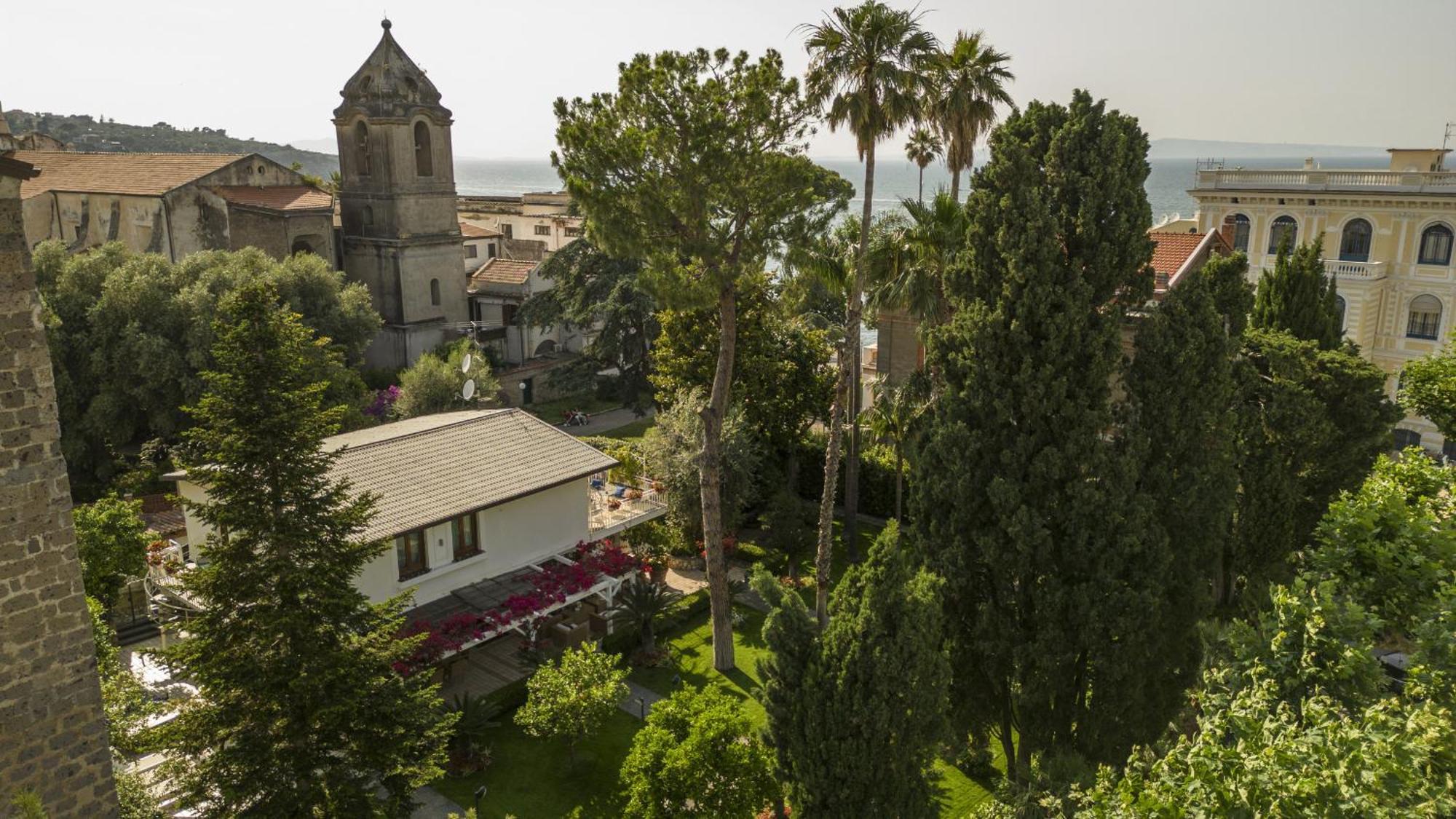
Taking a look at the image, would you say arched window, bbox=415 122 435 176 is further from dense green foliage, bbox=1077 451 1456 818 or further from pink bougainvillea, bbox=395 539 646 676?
dense green foliage, bbox=1077 451 1456 818

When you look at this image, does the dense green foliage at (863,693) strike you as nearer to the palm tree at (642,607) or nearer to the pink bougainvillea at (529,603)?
the pink bougainvillea at (529,603)

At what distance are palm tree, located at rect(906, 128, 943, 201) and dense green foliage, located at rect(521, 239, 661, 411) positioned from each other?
1861cm

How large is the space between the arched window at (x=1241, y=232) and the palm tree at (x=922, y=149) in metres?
27.7

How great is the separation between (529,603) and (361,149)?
36037 mm

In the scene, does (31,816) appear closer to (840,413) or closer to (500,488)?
(500,488)

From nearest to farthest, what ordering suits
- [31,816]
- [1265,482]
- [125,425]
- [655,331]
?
1. [31,816]
2. [1265,482]
3. [125,425]
4. [655,331]

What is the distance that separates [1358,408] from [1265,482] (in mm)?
3070

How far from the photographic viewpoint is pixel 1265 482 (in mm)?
22188

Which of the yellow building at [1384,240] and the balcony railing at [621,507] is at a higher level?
the yellow building at [1384,240]

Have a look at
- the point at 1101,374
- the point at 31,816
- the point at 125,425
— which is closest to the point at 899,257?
the point at 1101,374

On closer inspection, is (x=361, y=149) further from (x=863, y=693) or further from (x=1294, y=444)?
(x=863, y=693)

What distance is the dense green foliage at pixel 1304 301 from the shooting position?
83.0 feet

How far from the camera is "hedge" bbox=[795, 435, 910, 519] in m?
32.4

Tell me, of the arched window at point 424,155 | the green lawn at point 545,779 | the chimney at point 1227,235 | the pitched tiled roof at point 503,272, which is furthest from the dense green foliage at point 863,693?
the pitched tiled roof at point 503,272
